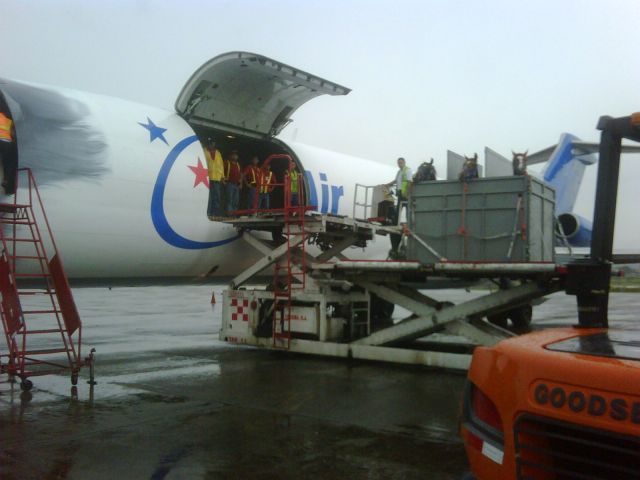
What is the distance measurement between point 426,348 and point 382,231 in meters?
2.38

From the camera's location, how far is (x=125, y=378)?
29.5ft

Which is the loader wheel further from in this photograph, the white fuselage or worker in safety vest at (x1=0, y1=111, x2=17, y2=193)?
worker in safety vest at (x1=0, y1=111, x2=17, y2=193)

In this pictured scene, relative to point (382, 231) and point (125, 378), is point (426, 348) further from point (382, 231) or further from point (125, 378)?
point (125, 378)

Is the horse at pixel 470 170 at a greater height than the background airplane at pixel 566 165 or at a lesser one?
lesser

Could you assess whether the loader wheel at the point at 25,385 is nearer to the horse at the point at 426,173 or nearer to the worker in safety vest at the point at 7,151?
the worker in safety vest at the point at 7,151

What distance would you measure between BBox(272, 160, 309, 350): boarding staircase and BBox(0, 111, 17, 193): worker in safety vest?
3990mm

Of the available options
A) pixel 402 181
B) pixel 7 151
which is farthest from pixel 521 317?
pixel 7 151

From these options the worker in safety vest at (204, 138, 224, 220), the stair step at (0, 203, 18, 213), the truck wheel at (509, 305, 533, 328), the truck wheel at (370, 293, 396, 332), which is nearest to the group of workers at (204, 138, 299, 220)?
the worker in safety vest at (204, 138, 224, 220)

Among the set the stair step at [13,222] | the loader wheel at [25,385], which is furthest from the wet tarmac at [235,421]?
the stair step at [13,222]

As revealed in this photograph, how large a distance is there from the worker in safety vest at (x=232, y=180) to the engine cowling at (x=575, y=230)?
856 cm

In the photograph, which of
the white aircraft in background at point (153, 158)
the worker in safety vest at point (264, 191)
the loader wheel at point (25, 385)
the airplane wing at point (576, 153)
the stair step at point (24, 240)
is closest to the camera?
the loader wheel at point (25, 385)

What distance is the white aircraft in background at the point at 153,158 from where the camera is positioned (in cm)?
833

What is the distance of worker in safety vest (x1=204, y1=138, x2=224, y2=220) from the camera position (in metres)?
10.4

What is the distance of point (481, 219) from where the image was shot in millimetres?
9719
